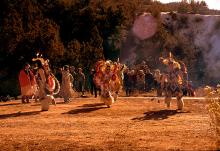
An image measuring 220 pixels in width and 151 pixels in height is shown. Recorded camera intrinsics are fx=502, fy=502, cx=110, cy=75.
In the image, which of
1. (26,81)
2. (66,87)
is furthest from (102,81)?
(26,81)

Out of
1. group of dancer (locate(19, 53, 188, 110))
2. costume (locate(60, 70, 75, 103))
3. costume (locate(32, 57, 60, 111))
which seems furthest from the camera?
costume (locate(60, 70, 75, 103))

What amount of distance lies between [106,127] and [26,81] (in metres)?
8.87

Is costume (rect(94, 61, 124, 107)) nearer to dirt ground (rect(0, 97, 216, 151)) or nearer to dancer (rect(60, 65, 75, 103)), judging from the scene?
dirt ground (rect(0, 97, 216, 151))

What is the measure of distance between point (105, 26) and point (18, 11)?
7.71 m

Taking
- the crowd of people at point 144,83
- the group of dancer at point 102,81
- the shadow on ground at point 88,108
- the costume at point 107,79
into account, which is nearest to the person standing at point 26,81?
the group of dancer at point 102,81

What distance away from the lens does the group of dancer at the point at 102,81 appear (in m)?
19.9

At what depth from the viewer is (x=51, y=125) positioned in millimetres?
16547

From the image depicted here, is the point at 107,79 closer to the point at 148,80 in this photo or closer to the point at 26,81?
the point at 26,81

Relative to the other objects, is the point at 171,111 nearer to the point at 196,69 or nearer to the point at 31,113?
the point at 31,113

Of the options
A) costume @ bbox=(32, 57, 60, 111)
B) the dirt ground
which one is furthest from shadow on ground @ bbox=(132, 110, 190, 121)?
costume @ bbox=(32, 57, 60, 111)

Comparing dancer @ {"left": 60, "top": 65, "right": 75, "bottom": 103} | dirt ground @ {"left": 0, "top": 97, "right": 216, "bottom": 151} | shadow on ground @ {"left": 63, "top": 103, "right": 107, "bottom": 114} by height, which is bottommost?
dirt ground @ {"left": 0, "top": 97, "right": 216, "bottom": 151}

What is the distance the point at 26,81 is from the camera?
78.0 feet

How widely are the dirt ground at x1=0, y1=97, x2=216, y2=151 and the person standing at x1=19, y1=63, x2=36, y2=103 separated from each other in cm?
162

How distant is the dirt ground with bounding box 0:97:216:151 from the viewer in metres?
13.1
